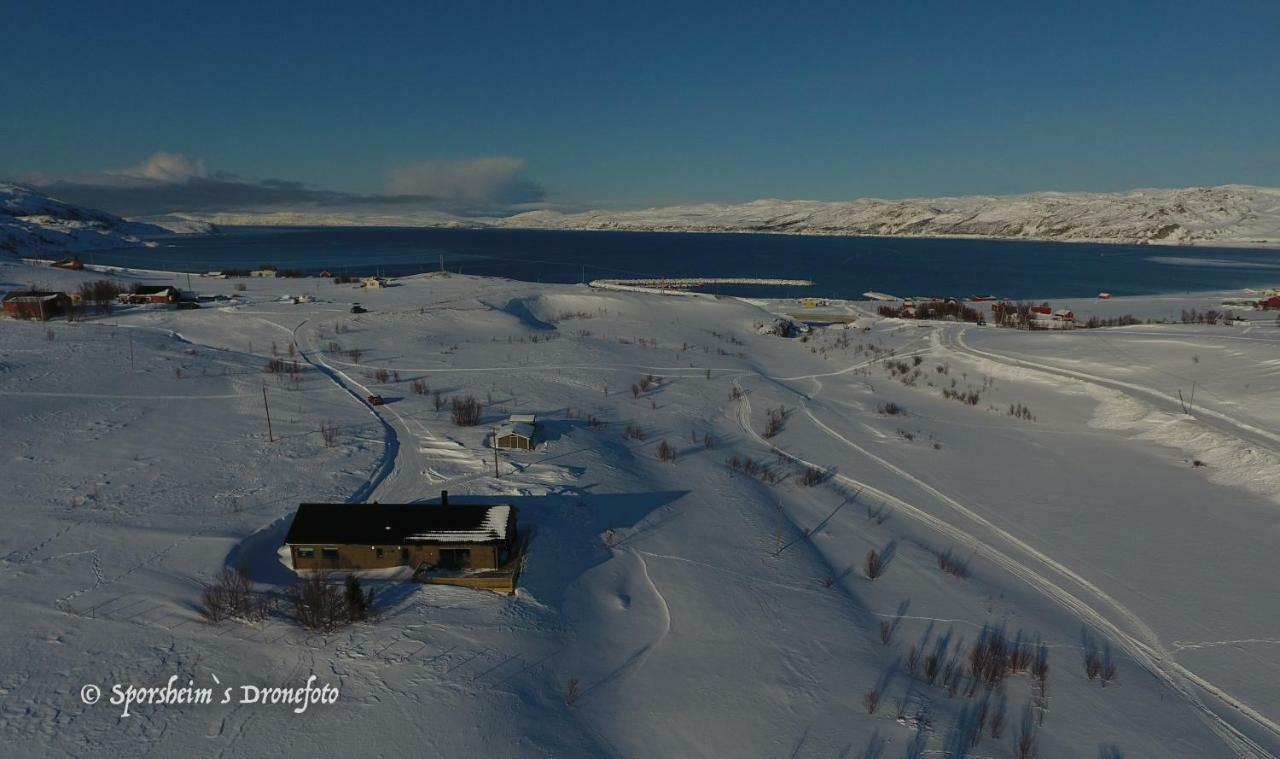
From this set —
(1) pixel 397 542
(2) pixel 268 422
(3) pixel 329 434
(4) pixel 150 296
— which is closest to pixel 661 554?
(1) pixel 397 542

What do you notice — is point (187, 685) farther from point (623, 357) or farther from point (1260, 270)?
point (1260, 270)

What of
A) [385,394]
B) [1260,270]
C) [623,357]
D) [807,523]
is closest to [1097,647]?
[807,523]

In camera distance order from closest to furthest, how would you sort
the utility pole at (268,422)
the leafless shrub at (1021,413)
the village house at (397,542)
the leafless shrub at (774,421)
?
1. the village house at (397,542)
2. the utility pole at (268,422)
3. the leafless shrub at (774,421)
4. the leafless shrub at (1021,413)

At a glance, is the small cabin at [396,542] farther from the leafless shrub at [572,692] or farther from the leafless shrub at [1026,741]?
the leafless shrub at [1026,741]

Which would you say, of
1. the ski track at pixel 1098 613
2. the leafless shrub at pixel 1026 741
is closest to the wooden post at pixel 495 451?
the ski track at pixel 1098 613

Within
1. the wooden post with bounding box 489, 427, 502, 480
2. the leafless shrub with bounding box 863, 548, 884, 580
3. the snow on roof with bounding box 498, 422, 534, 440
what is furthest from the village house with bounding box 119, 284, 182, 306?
the leafless shrub with bounding box 863, 548, 884, 580

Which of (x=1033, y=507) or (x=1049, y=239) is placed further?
(x=1049, y=239)

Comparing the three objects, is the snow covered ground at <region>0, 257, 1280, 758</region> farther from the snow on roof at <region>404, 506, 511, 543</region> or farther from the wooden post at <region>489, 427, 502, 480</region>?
the snow on roof at <region>404, 506, 511, 543</region>
